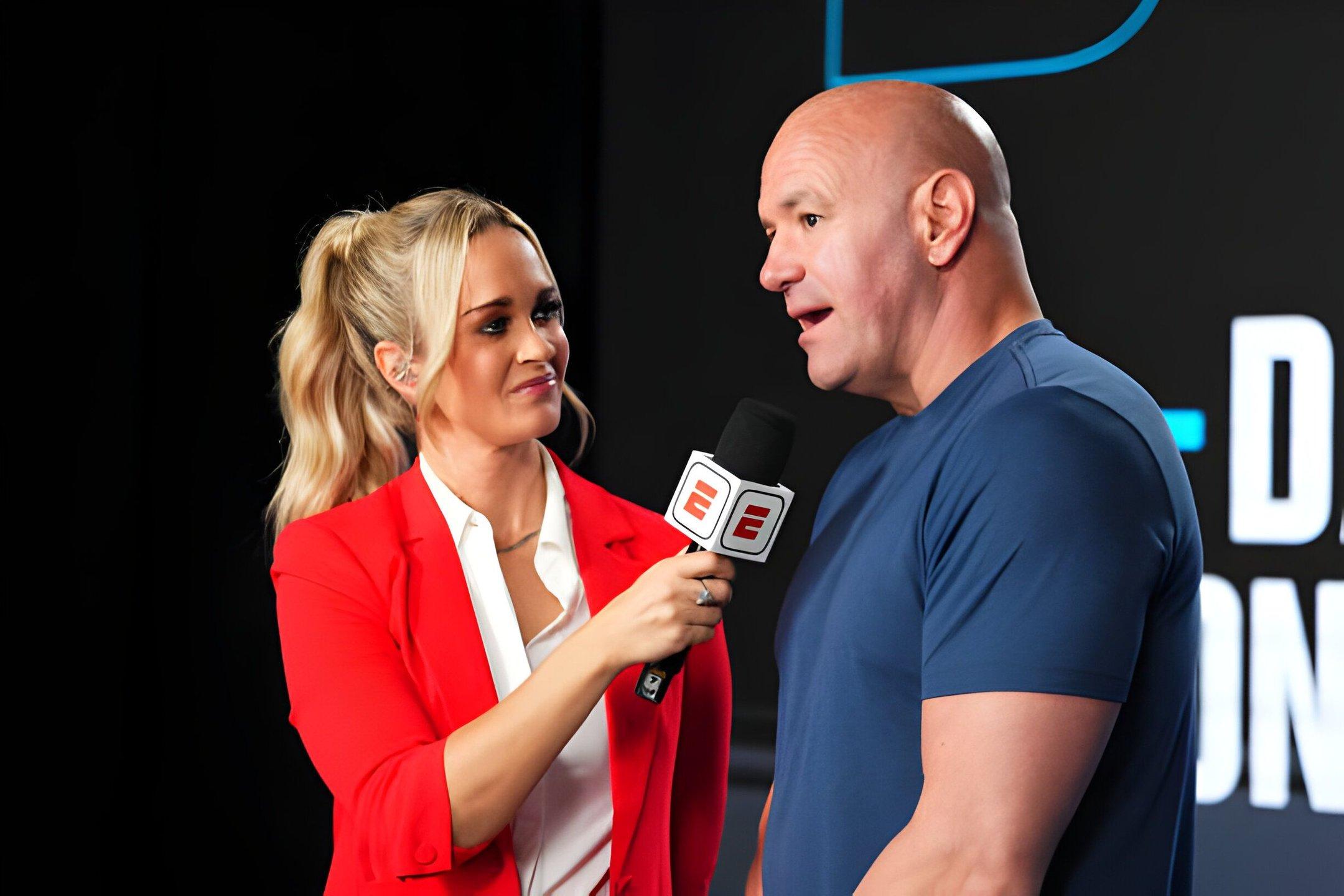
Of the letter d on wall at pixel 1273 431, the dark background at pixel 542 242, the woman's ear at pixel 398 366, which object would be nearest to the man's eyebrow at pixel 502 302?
the woman's ear at pixel 398 366

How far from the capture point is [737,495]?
0.95 meters

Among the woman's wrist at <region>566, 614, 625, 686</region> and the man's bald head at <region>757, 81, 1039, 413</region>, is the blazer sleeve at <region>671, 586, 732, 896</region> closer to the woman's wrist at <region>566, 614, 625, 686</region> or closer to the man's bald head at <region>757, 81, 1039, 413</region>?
the woman's wrist at <region>566, 614, 625, 686</region>

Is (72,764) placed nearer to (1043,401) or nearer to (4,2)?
(4,2)

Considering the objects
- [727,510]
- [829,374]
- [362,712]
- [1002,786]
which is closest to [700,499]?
[727,510]

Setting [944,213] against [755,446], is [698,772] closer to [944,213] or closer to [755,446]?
[755,446]

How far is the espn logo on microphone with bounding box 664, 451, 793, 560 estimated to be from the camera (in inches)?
37.7

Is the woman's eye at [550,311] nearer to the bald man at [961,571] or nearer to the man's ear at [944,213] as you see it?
the bald man at [961,571]

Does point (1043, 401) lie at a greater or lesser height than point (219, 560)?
greater

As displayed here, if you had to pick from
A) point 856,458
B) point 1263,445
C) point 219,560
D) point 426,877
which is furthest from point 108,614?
point 1263,445

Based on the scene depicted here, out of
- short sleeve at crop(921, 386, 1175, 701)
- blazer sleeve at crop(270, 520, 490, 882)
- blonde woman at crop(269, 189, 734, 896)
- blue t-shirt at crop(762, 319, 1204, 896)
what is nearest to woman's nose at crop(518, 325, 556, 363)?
blonde woman at crop(269, 189, 734, 896)

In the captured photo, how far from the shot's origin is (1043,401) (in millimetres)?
752

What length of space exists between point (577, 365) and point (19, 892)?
159cm

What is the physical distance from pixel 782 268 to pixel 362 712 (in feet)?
2.08

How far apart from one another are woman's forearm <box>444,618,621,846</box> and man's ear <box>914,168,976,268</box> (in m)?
0.46
